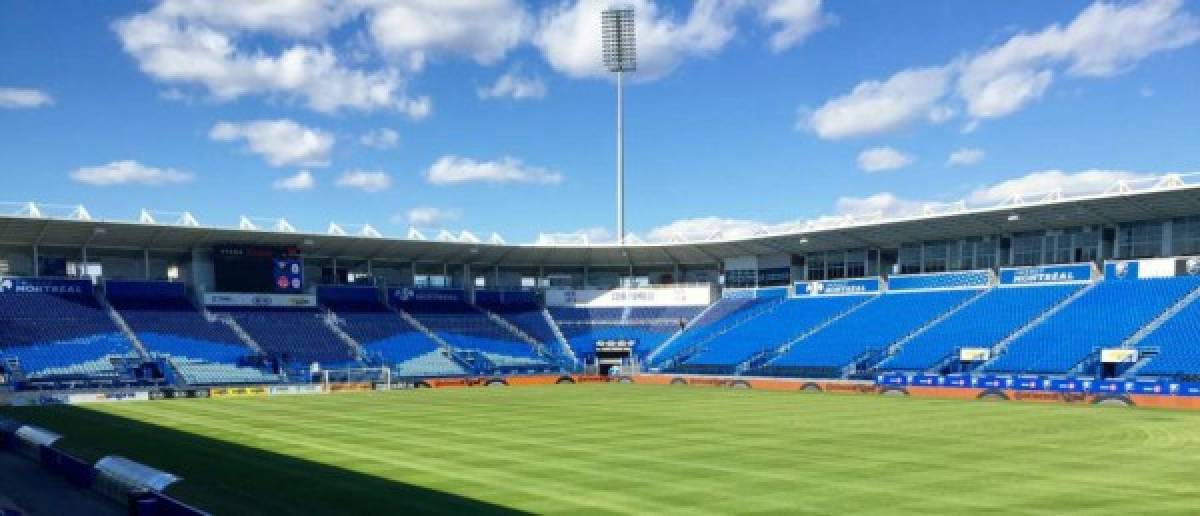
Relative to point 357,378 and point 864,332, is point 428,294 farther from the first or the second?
point 864,332

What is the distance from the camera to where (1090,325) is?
50.0m

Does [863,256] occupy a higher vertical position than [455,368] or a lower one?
higher

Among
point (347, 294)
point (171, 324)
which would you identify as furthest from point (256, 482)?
point (347, 294)

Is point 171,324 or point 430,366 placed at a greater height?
point 171,324

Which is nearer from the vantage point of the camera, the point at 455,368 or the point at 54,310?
the point at 54,310

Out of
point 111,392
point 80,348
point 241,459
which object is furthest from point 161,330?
point 241,459

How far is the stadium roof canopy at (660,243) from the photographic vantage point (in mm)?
51281

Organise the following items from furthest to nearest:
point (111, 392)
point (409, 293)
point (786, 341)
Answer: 1. point (409, 293)
2. point (786, 341)
3. point (111, 392)

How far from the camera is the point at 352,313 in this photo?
73.6 m

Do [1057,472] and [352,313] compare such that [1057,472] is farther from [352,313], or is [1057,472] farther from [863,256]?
[352,313]

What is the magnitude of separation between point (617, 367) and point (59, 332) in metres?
39.5

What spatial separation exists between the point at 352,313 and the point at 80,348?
21157 millimetres

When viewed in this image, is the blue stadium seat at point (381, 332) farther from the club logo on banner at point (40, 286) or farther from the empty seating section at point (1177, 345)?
the empty seating section at point (1177, 345)

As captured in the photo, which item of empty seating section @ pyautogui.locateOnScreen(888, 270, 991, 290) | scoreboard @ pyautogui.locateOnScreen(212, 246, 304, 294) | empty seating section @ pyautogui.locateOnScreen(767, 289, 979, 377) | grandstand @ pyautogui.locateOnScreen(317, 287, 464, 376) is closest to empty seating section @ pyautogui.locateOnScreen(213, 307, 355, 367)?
scoreboard @ pyautogui.locateOnScreen(212, 246, 304, 294)
